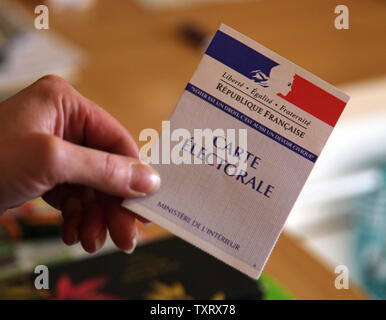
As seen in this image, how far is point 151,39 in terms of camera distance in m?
1.53

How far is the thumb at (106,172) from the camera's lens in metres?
0.55

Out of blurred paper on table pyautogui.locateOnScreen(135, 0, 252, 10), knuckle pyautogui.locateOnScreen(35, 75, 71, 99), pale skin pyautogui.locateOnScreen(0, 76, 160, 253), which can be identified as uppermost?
blurred paper on table pyautogui.locateOnScreen(135, 0, 252, 10)

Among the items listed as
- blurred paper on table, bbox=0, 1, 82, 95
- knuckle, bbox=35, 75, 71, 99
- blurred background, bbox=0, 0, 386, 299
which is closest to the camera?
knuckle, bbox=35, 75, 71, 99

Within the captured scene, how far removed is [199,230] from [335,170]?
1.56 m

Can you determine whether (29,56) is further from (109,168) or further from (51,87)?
(109,168)

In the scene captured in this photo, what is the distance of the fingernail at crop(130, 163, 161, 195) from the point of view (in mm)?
552

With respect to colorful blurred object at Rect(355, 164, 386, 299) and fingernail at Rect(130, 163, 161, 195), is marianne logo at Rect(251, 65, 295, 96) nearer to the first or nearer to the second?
fingernail at Rect(130, 163, 161, 195)

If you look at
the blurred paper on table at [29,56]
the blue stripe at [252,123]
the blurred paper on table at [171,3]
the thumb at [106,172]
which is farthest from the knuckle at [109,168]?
the blurred paper on table at [171,3]

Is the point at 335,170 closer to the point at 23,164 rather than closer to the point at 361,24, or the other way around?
the point at 361,24

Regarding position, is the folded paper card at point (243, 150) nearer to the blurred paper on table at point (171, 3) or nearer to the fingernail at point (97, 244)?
the fingernail at point (97, 244)

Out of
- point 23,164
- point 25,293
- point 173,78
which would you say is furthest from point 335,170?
point 23,164

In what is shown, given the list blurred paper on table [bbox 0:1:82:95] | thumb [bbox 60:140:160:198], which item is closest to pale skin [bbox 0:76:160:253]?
thumb [bbox 60:140:160:198]

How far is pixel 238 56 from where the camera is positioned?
573 mm

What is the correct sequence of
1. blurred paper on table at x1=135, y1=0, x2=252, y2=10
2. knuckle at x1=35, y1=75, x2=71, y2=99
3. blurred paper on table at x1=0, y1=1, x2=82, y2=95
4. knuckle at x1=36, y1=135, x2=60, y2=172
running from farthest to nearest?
blurred paper on table at x1=135, y1=0, x2=252, y2=10 < blurred paper on table at x1=0, y1=1, x2=82, y2=95 < knuckle at x1=35, y1=75, x2=71, y2=99 < knuckle at x1=36, y1=135, x2=60, y2=172
